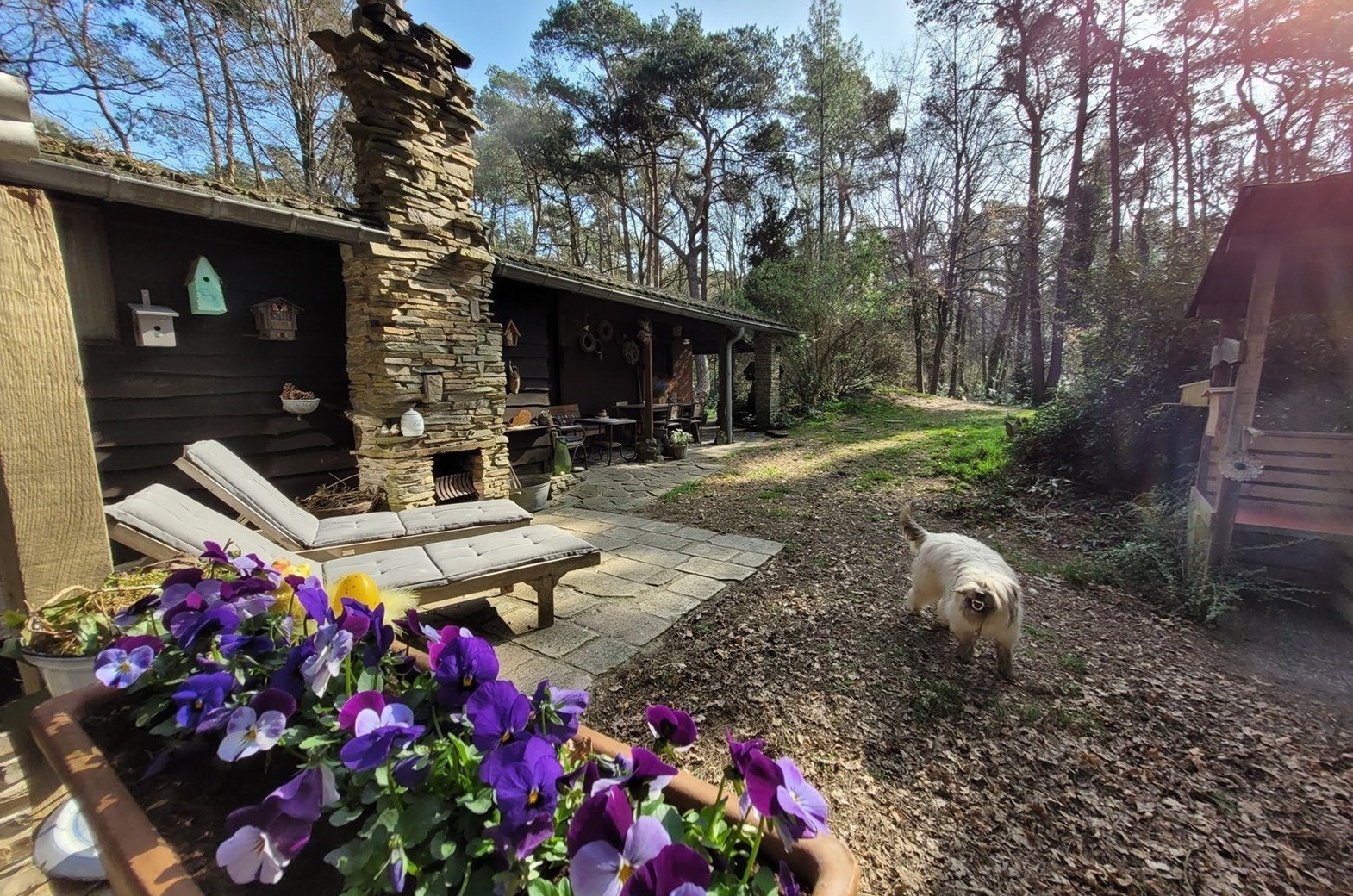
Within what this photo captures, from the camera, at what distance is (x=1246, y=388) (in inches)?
115

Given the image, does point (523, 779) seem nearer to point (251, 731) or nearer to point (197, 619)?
point (251, 731)

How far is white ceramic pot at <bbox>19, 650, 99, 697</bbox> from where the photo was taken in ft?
4.10

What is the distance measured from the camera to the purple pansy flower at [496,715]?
696mm

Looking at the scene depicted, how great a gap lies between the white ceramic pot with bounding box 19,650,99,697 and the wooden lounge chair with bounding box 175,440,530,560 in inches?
50.6

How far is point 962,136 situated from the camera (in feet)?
53.7

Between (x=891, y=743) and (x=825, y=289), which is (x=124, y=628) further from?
(x=825, y=289)

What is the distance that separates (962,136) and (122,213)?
1987cm

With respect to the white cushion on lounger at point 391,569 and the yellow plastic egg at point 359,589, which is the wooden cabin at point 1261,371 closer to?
the yellow plastic egg at point 359,589

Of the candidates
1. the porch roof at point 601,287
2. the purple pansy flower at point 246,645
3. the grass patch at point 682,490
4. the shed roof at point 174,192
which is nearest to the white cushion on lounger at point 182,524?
the purple pansy flower at point 246,645

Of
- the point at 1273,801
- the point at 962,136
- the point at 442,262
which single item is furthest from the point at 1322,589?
the point at 962,136

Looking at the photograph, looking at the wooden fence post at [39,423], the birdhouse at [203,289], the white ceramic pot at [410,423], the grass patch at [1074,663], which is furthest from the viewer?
the white ceramic pot at [410,423]

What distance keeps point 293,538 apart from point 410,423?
1661mm

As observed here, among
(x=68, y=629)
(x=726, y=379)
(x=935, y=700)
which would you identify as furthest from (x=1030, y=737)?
(x=726, y=379)

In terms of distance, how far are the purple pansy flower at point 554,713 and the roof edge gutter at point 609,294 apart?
16.3 feet
